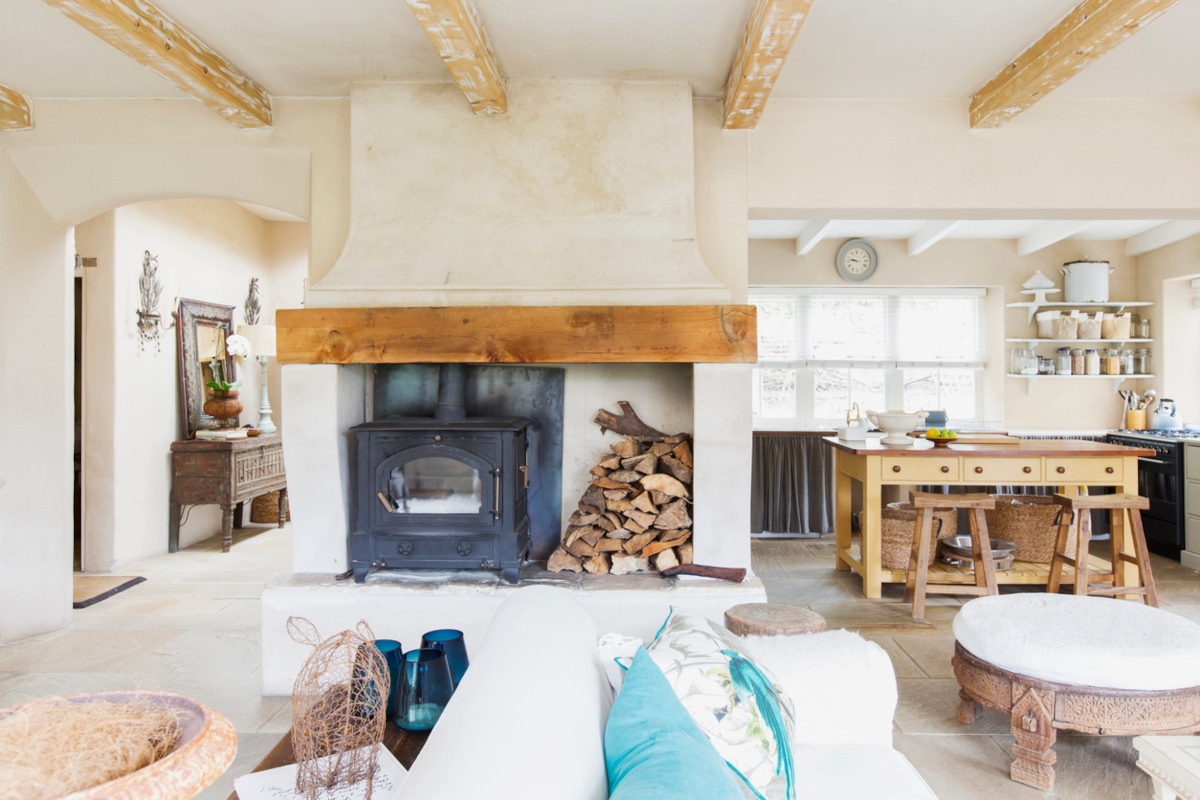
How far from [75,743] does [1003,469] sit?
13.0 feet

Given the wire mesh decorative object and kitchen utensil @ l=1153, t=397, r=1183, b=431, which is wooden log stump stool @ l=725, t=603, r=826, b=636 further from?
kitchen utensil @ l=1153, t=397, r=1183, b=431

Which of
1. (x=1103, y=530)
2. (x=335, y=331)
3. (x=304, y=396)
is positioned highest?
(x=335, y=331)

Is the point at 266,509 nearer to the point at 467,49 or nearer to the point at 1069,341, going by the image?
the point at 467,49

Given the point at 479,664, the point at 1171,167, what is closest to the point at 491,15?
the point at 479,664

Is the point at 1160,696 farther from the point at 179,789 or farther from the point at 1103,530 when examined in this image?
the point at 1103,530

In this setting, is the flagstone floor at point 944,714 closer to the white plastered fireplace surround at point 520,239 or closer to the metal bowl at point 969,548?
the metal bowl at point 969,548

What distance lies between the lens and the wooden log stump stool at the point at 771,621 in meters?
1.89

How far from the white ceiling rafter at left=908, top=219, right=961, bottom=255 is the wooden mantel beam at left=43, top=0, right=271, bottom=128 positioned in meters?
4.32

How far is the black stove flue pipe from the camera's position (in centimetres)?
279

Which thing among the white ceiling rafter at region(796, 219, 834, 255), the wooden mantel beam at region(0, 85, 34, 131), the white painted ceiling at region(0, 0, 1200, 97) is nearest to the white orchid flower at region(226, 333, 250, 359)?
the wooden mantel beam at region(0, 85, 34, 131)

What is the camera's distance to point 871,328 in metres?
5.77

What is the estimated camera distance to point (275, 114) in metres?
2.90

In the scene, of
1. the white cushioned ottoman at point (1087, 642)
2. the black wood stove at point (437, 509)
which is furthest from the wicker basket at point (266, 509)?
the white cushioned ottoman at point (1087, 642)

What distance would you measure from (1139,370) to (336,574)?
590 centimetres
